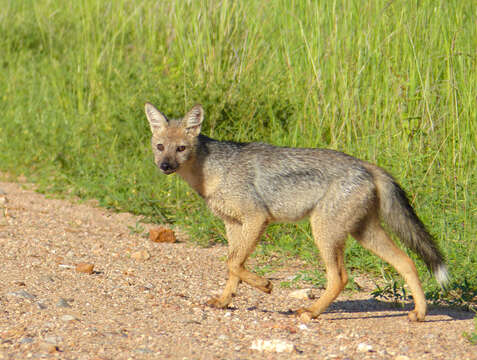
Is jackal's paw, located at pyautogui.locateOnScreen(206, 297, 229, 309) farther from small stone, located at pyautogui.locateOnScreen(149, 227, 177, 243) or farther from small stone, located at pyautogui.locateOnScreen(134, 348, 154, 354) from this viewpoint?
small stone, located at pyautogui.locateOnScreen(149, 227, 177, 243)

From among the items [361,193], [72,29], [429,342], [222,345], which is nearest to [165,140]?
[361,193]

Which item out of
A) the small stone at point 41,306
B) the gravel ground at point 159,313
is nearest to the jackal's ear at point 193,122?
the gravel ground at point 159,313

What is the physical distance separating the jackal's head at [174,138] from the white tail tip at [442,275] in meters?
2.04

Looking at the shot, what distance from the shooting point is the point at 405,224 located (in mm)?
4805

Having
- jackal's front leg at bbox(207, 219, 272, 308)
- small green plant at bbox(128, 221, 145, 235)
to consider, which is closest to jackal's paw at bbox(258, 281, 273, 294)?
jackal's front leg at bbox(207, 219, 272, 308)

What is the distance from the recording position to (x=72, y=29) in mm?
10148

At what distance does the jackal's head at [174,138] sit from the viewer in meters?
5.18

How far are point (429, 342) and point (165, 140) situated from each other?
98.8 inches

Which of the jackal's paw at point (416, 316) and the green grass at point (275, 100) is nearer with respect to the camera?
the jackal's paw at point (416, 316)

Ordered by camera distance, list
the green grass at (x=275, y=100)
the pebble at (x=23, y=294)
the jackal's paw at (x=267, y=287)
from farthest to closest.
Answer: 1. the green grass at (x=275, y=100)
2. the jackal's paw at (x=267, y=287)
3. the pebble at (x=23, y=294)

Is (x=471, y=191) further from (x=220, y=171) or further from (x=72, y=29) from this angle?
(x=72, y=29)

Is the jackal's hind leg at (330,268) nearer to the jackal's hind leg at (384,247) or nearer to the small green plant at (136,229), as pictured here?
the jackal's hind leg at (384,247)

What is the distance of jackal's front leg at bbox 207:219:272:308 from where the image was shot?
4816 millimetres

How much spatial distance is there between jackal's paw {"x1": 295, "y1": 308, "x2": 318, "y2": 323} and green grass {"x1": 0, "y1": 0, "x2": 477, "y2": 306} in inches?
43.9
